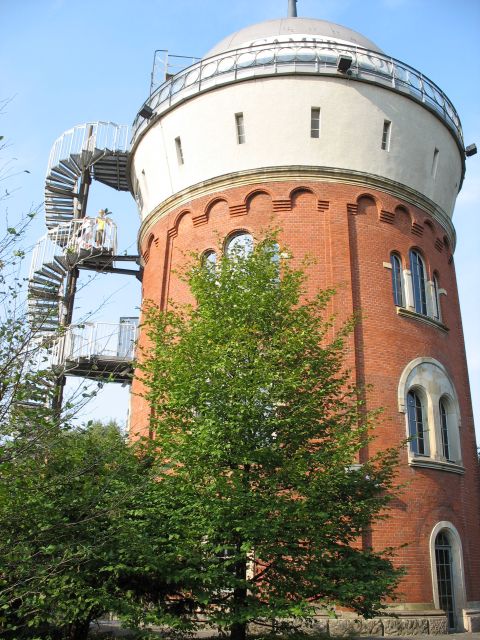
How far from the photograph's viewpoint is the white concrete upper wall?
19.5 meters

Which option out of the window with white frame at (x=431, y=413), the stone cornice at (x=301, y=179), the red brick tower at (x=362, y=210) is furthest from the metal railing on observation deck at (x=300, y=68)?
the window with white frame at (x=431, y=413)

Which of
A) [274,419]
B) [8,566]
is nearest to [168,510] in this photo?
[274,419]

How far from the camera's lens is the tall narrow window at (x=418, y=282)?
1978 cm

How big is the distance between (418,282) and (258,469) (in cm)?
1155

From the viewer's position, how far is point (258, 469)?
10227 mm

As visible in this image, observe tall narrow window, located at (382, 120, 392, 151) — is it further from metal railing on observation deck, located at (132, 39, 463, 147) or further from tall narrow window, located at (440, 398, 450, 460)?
tall narrow window, located at (440, 398, 450, 460)

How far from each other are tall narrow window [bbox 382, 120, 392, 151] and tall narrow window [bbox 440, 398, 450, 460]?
754 cm

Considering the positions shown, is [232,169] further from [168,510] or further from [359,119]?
[168,510]

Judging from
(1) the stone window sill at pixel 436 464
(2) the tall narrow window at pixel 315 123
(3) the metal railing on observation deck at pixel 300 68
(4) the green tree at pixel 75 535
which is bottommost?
(4) the green tree at pixel 75 535

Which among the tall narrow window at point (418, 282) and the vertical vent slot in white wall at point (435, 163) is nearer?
the tall narrow window at point (418, 282)

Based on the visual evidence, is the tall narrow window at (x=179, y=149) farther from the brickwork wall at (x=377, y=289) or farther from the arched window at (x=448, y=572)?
the arched window at (x=448, y=572)

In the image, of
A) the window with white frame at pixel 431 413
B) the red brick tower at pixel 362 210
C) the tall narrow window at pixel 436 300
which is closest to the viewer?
the red brick tower at pixel 362 210

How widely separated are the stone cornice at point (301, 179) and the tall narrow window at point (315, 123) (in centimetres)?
104

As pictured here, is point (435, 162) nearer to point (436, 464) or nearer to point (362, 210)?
point (362, 210)
